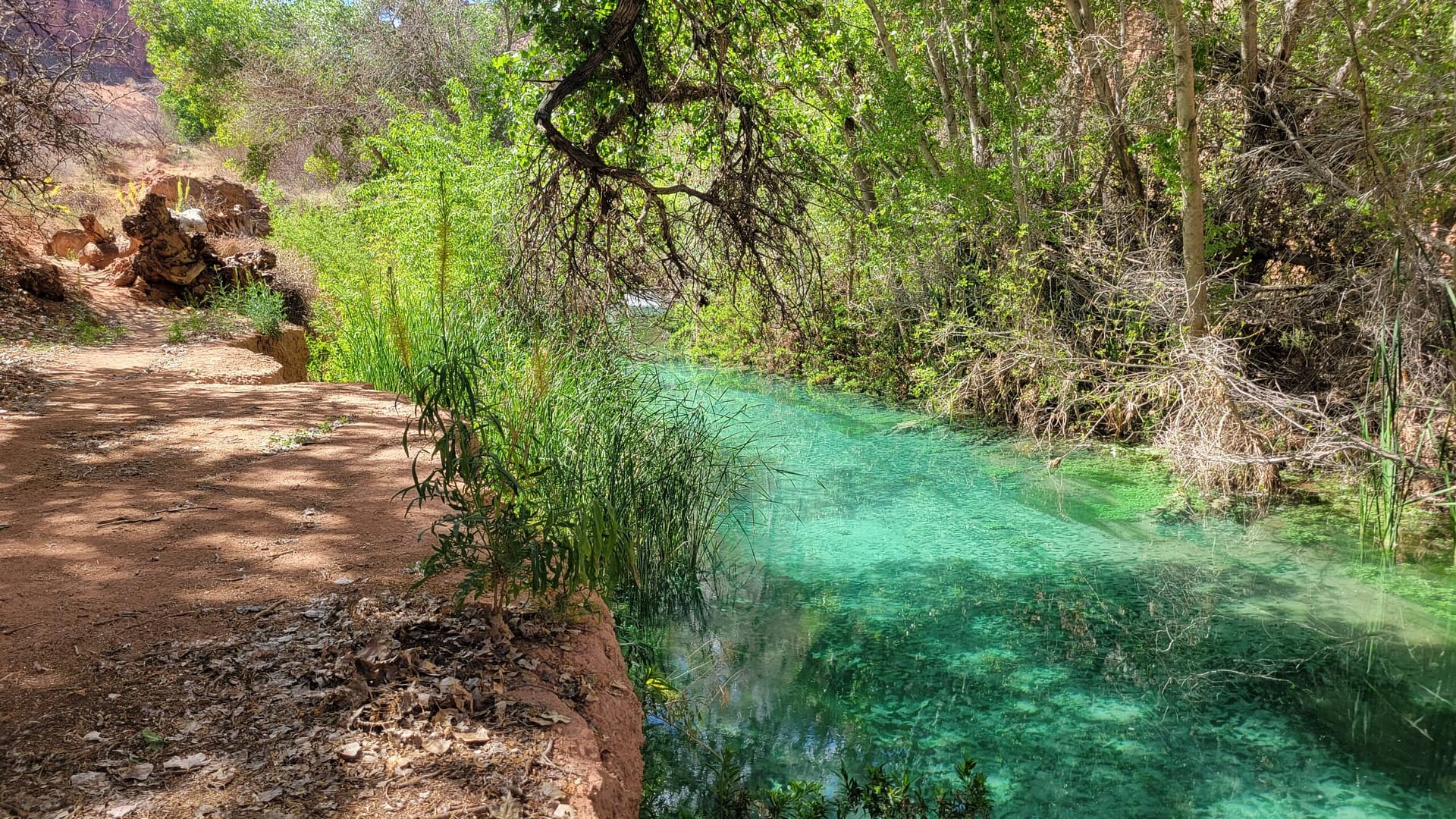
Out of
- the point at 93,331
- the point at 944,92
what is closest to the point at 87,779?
the point at 944,92

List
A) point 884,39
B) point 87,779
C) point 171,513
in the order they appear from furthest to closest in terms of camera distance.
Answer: point 884,39
point 171,513
point 87,779

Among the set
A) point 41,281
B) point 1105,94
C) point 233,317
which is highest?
point 1105,94

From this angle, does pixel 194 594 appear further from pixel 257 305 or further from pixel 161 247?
pixel 161 247

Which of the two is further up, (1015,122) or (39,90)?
(1015,122)

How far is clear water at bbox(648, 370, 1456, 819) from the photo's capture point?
4.06 metres

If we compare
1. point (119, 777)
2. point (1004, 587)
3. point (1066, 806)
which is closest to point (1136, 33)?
point (1004, 587)

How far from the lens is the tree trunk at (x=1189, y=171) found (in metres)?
→ 6.95

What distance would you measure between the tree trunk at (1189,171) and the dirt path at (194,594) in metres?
6.42

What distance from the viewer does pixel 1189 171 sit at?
7.40 meters

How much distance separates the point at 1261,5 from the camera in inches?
353

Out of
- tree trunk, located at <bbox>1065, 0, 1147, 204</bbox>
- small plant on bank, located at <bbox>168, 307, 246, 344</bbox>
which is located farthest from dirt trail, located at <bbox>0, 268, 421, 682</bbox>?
tree trunk, located at <bbox>1065, 0, 1147, 204</bbox>

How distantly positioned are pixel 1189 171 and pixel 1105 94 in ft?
5.35

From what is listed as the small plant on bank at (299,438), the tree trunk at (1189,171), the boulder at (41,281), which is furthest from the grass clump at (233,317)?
the tree trunk at (1189,171)

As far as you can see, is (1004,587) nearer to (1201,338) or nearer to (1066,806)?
(1066,806)
